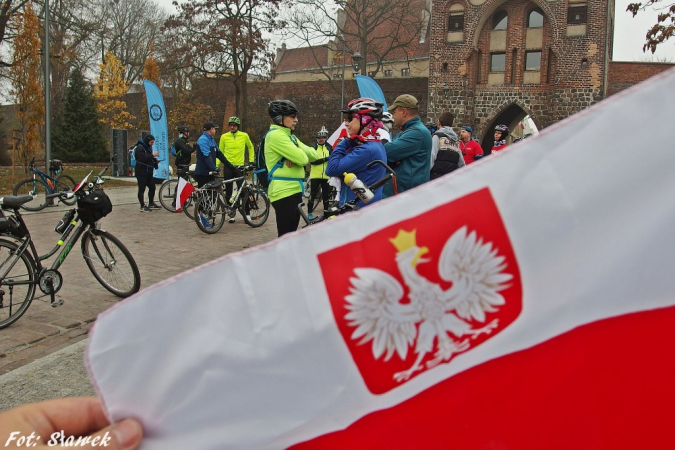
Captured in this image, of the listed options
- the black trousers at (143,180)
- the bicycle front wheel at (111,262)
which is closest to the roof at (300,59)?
the black trousers at (143,180)

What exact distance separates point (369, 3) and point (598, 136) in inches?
1701

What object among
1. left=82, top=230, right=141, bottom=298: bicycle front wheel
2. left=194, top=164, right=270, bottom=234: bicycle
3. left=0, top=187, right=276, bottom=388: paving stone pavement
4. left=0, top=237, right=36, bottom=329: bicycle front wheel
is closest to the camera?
left=0, top=187, right=276, bottom=388: paving stone pavement

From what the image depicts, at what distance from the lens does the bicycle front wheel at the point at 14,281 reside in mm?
4730

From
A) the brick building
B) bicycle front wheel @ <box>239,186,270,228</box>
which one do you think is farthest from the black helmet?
the brick building

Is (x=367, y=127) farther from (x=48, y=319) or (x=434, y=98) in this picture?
(x=434, y=98)

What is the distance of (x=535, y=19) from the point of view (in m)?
38.9

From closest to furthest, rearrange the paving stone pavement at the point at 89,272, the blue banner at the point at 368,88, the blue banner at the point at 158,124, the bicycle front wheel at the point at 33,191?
1. the paving stone pavement at the point at 89,272
2. the bicycle front wheel at the point at 33,191
3. the blue banner at the point at 368,88
4. the blue banner at the point at 158,124

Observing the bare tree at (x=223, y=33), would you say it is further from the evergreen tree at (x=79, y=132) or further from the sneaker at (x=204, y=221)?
the sneaker at (x=204, y=221)

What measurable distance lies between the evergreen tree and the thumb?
3296 centimetres

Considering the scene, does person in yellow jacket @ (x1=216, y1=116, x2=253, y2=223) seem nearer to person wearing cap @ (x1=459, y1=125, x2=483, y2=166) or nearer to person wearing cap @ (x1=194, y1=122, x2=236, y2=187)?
person wearing cap @ (x1=194, y1=122, x2=236, y2=187)

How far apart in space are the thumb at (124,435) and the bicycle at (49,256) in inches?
164

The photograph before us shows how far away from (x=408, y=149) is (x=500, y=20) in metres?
38.9

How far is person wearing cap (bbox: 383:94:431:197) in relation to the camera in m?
4.92

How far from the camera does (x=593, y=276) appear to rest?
108 centimetres
